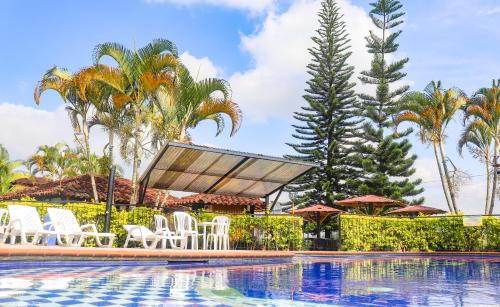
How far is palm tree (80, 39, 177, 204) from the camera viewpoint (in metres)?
14.7

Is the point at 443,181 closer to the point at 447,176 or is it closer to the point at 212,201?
the point at 447,176

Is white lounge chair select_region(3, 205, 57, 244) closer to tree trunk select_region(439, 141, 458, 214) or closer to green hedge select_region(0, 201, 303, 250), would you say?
green hedge select_region(0, 201, 303, 250)

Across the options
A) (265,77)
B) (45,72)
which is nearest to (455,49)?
(265,77)

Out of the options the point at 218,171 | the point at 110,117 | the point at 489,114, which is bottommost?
A: the point at 218,171

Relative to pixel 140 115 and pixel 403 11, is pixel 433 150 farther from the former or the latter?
pixel 140 115

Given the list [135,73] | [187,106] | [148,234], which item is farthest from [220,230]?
[135,73]

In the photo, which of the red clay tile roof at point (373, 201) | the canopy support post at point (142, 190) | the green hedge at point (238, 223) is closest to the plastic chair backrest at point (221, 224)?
the green hedge at point (238, 223)

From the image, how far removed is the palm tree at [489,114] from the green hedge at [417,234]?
824 cm

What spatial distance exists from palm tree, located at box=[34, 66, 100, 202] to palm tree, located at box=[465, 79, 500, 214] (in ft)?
58.7

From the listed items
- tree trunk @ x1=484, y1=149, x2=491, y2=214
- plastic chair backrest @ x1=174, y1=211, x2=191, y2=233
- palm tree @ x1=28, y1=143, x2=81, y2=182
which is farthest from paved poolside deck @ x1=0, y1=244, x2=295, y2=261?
palm tree @ x1=28, y1=143, x2=81, y2=182

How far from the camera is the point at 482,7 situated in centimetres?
1234

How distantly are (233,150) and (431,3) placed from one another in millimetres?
6269

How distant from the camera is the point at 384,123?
2681cm

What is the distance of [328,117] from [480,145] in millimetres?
7993
